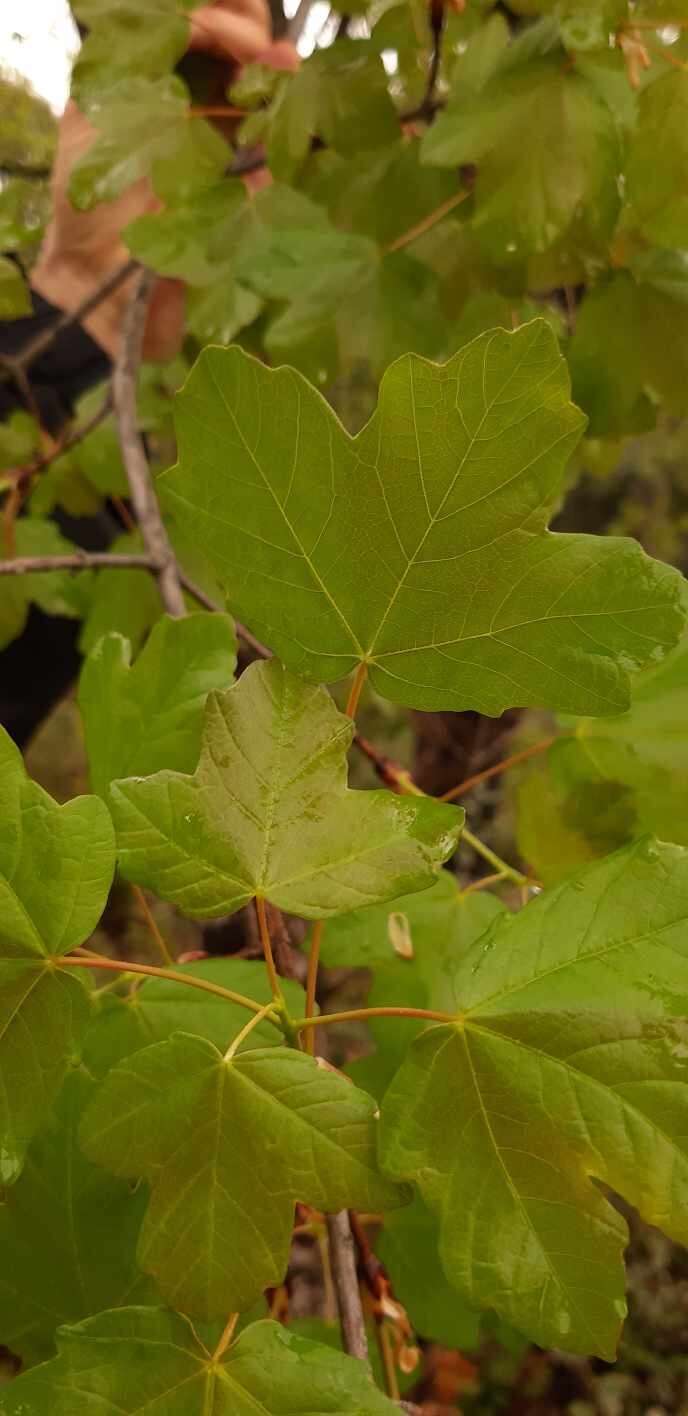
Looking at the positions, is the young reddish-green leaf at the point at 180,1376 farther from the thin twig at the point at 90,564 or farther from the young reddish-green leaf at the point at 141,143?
the young reddish-green leaf at the point at 141,143

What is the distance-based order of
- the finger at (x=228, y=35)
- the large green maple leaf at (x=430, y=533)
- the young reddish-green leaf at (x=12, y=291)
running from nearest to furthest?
the large green maple leaf at (x=430, y=533) → the young reddish-green leaf at (x=12, y=291) → the finger at (x=228, y=35)

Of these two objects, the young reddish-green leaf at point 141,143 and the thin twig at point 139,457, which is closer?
the thin twig at point 139,457

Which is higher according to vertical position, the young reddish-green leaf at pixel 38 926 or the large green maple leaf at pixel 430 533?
the large green maple leaf at pixel 430 533

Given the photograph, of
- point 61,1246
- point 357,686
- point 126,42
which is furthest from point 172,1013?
point 126,42

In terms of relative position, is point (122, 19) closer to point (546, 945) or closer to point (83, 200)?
point (83, 200)

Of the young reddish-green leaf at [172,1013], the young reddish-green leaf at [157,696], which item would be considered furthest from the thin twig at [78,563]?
the young reddish-green leaf at [172,1013]

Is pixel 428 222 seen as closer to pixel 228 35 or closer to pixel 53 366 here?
pixel 228 35
